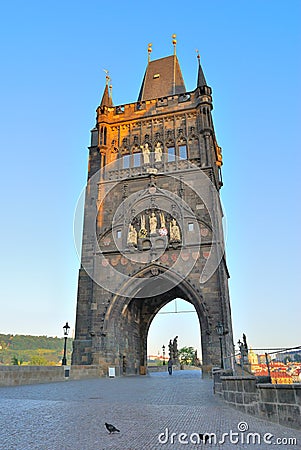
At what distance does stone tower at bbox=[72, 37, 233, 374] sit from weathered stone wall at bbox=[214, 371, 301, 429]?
9546 mm

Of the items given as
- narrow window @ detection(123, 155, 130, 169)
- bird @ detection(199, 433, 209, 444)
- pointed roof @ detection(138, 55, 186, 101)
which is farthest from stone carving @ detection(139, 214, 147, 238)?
bird @ detection(199, 433, 209, 444)

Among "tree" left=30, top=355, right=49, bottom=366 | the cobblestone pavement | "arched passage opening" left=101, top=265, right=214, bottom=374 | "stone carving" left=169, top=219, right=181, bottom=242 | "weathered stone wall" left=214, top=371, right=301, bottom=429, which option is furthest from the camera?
"tree" left=30, top=355, right=49, bottom=366

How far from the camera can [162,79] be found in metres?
29.5

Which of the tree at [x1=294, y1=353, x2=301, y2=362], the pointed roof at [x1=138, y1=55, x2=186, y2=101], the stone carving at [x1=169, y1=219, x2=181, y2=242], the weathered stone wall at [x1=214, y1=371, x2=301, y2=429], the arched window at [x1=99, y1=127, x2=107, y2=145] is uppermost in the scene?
the pointed roof at [x1=138, y1=55, x2=186, y2=101]

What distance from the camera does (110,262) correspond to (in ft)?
66.4

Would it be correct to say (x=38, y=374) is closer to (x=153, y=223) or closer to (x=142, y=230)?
(x=142, y=230)

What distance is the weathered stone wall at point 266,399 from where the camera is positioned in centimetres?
Answer: 500

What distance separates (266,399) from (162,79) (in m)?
28.0

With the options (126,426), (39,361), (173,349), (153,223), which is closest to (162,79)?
(153,223)

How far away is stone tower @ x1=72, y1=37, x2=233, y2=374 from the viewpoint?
18.6m

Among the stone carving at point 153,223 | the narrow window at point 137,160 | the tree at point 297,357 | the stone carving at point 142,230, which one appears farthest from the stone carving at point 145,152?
the tree at point 297,357

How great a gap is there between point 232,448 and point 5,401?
516 cm

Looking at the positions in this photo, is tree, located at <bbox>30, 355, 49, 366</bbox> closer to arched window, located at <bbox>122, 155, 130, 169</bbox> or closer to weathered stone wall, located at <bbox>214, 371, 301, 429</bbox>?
arched window, located at <bbox>122, 155, 130, 169</bbox>

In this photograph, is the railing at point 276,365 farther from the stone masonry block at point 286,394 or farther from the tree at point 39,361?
the tree at point 39,361
